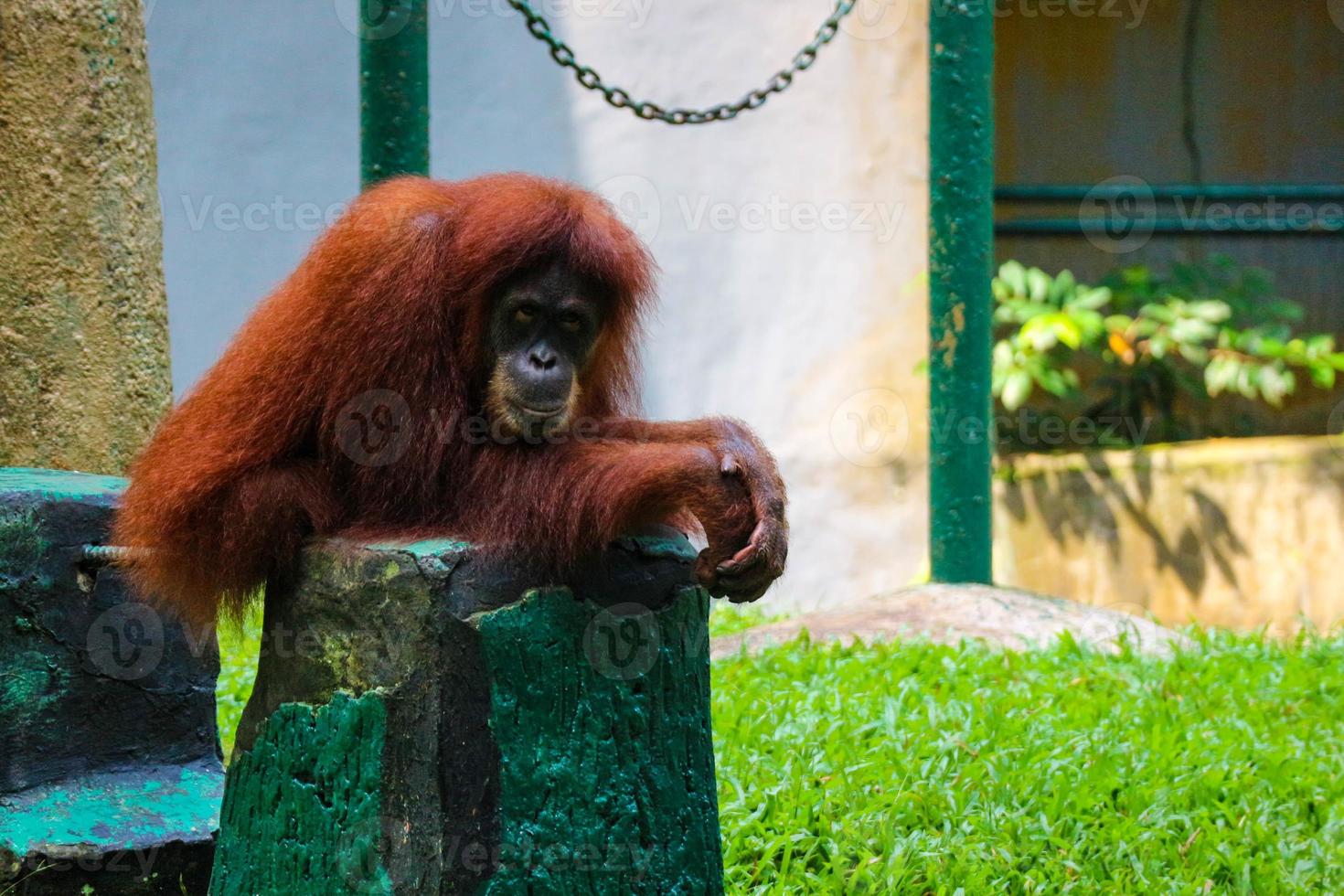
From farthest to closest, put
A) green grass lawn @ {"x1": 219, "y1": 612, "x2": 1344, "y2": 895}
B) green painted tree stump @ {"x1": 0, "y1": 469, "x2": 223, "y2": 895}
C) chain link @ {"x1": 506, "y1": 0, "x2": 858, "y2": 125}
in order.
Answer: chain link @ {"x1": 506, "y1": 0, "x2": 858, "y2": 125}
green grass lawn @ {"x1": 219, "y1": 612, "x2": 1344, "y2": 895}
green painted tree stump @ {"x1": 0, "y1": 469, "x2": 223, "y2": 895}

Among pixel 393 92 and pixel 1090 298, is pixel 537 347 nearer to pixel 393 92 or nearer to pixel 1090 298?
pixel 393 92

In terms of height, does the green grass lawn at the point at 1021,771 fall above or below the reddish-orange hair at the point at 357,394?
below

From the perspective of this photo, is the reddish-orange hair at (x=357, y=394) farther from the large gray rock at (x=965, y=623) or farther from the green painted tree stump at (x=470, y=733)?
the large gray rock at (x=965, y=623)

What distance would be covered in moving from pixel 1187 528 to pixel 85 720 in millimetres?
4961

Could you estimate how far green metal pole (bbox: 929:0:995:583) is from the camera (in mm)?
5258

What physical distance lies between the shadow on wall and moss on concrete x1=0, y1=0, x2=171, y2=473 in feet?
13.4

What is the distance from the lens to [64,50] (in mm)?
3611

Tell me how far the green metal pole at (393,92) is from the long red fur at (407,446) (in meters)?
2.17

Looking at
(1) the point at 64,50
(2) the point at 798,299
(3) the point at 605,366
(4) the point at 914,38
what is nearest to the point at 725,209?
(2) the point at 798,299

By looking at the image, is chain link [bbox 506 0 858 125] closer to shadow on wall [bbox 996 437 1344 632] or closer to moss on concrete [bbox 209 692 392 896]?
moss on concrete [bbox 209 692 392 896]

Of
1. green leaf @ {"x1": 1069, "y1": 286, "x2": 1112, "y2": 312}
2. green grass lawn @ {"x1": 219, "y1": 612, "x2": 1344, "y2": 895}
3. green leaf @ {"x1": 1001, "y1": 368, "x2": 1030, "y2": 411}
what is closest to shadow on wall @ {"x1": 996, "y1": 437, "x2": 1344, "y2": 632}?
green leaf @ {"x1": 1001, "y1": 368, "x2": 1030, "y2": 411}

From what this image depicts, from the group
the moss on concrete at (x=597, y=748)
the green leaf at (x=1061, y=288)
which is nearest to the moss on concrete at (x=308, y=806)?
the moss on concrete at (x=597, y=748)

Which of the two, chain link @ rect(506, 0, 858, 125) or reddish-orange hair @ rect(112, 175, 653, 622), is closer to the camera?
reddish-orange hair @ rect(112, 175, 653, 622)

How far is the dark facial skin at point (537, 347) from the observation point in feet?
7.79
